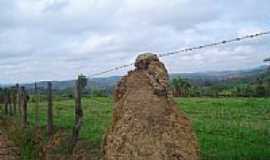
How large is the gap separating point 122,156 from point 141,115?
1.80ft

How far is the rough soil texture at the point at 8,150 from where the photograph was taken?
15.7 m

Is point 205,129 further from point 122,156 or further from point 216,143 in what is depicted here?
point 122,156

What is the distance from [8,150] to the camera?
17219 millimetres

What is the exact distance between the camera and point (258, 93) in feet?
134

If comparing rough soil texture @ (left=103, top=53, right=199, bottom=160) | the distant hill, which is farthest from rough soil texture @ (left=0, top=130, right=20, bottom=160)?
rough soil texture @ (left=103, top=53, right=199, bottom=160)

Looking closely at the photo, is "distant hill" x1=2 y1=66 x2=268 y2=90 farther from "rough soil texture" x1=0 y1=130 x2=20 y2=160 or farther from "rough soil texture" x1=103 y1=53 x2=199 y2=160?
"rough soil texture" x1=103 y1=53 x2=199 y2=160

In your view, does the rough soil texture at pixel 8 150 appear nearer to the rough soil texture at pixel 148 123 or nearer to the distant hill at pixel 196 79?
the distant hill at pixel 196 79

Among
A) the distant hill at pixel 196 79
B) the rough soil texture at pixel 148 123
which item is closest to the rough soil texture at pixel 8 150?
the distant hill at pixel 196 79

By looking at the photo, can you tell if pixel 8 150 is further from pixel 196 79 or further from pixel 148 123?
pixel 196 79

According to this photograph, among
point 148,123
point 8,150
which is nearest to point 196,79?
point 8,150

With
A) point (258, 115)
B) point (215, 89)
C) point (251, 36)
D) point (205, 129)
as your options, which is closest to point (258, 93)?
point (215, 89)

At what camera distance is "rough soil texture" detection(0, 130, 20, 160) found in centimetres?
1569

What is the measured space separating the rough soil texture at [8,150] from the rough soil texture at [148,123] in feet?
28.1

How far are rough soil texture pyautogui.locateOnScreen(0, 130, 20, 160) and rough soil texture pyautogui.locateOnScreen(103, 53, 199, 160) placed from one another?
858 centimetres
